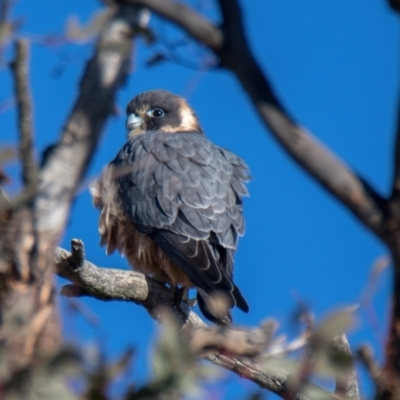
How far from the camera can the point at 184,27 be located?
1415 millimetres

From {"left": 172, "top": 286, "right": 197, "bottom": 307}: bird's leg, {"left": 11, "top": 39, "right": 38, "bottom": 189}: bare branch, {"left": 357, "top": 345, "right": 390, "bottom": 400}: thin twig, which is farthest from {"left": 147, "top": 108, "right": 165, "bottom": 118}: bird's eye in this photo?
{"left": 357, "top": 345, "right": 390, "bottom": 400}: thin twig

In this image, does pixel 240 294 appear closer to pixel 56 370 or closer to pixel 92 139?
pixel 92 139

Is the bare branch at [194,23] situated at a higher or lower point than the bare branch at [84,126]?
higher

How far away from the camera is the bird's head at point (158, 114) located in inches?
231

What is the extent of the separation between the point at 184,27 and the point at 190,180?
3.34m

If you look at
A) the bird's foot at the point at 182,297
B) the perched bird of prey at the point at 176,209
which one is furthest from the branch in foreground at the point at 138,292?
the perched bird of prey at the point at 176,209

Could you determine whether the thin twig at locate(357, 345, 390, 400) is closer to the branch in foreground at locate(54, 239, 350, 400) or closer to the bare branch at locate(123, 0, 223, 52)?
the bare branch at locate(123, 0, 223, 52)

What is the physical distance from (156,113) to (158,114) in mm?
17

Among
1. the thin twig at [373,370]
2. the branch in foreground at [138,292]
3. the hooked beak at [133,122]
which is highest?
the hooked beak at [133,122]

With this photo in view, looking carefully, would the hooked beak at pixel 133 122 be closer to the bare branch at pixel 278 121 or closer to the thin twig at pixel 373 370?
the bare branch at pixel 278 121

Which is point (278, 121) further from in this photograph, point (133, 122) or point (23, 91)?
point (133, 122)

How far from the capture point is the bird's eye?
5936mm

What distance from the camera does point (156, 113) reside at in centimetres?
596

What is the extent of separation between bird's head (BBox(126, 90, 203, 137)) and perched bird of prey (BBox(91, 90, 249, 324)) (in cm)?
63
